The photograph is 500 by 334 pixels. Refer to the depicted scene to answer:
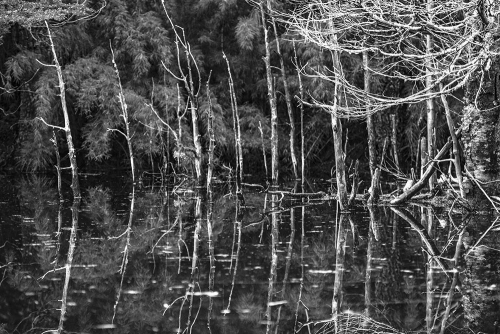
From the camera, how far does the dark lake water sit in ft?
22.5

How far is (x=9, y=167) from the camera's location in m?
23.7

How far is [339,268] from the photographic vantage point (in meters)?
9.01

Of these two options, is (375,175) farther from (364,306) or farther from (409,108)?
(409,108)

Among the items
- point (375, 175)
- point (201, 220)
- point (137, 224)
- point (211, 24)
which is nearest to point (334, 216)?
point (375, 175)

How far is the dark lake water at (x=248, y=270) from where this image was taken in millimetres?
6859

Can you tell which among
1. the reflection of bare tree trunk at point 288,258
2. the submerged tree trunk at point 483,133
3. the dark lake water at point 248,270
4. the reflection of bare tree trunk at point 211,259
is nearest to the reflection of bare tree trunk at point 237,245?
the dark lake water at point 248,270

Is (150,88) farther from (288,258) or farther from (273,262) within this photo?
(273,262)

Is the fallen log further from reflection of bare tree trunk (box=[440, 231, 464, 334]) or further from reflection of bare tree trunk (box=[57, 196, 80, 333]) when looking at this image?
reflection of bare tree trunk (box=[57, 196, 80, 333])

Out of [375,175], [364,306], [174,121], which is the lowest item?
[364,306]

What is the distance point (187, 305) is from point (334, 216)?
6.47 meters

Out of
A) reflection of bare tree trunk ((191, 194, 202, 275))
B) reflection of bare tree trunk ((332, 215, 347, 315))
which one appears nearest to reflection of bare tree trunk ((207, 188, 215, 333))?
reflection of bare tree trunk ((191, 194, 202, 275))

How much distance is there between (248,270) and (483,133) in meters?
5.51

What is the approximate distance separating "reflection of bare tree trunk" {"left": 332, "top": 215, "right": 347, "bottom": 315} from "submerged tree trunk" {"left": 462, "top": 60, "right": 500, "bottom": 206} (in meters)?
2.33

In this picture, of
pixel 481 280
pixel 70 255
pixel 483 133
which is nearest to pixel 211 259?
pixel 70 255
